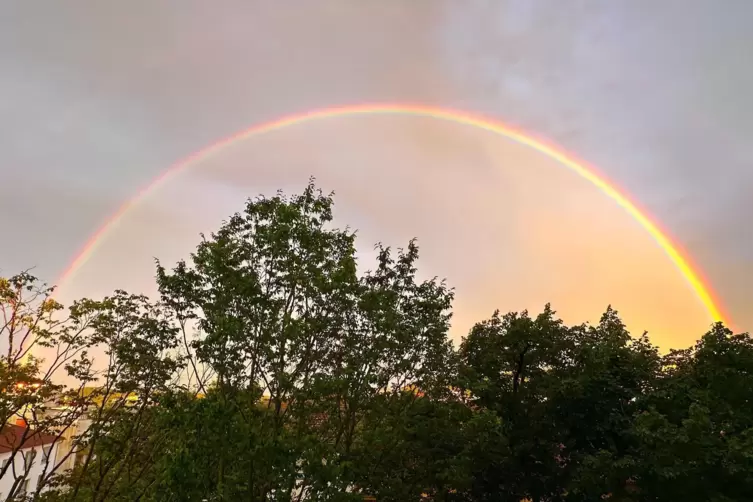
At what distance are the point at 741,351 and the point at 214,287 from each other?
15.4 meters

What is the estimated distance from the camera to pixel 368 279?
11.2 metres

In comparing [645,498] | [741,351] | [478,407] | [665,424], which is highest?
[741,351]

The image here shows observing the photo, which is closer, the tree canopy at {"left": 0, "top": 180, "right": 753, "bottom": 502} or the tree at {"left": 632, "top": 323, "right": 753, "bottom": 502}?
the tree canopy at {"left": 0, "top": 180, "right": 753, "bottom": 502}

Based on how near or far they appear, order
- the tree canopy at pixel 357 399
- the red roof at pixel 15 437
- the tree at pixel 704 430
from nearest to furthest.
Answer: the tree canopy at pixel 357 399 → the tree at pixel 704 430 → the red roof at pixel 15 437

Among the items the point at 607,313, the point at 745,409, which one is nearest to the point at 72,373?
the point at 607,313

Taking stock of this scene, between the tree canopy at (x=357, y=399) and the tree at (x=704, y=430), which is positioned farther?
the tree at (x=704, y=430)

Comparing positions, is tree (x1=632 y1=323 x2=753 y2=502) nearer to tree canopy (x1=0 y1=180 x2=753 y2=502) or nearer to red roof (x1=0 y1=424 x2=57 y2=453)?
tree canopy (x1=0 y1=180 x2=753 y2=502)

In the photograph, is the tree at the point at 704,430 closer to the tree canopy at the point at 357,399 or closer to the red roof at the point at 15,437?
the tree canopy at the point at 357,399

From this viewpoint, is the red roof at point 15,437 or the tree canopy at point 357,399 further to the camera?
the red roof at point 15,437

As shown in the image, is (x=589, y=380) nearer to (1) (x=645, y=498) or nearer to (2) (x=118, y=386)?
(1) (x=645, y=498)

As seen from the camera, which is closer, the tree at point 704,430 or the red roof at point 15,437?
the tree at point 704,430

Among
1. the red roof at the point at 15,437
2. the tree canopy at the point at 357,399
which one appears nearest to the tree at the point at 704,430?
the tree canopy at the point at 357,399

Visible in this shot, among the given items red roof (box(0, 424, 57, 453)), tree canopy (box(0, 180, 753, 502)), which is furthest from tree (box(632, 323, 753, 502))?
red roof (box(0, 424, 57, 453))

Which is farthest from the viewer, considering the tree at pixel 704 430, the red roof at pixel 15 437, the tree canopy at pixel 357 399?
the red roof at pixel 15 437
